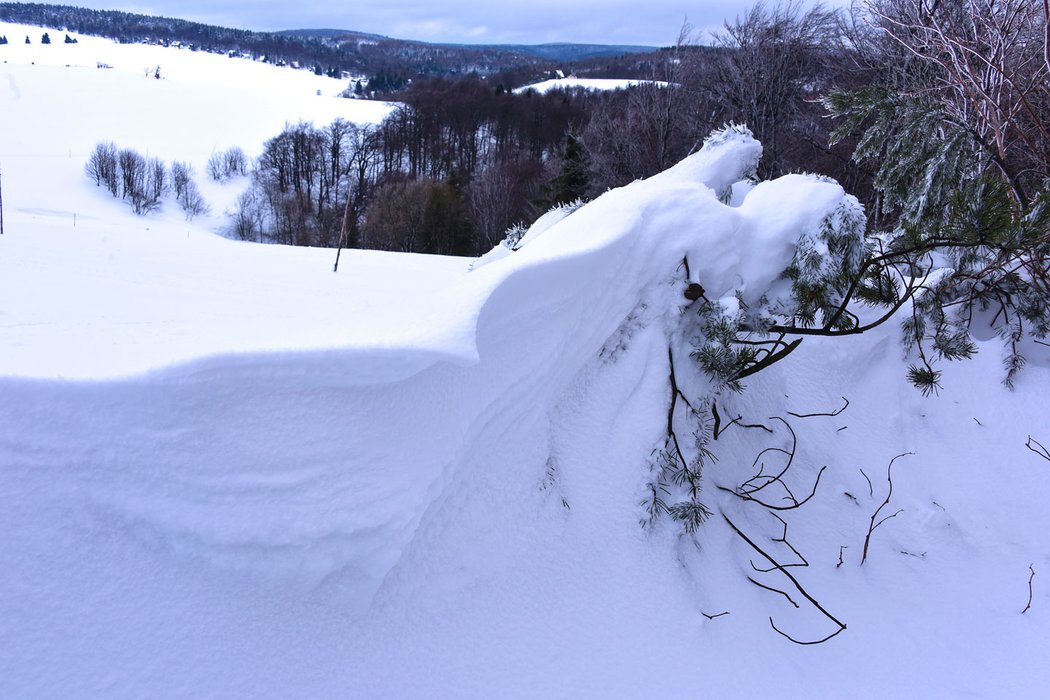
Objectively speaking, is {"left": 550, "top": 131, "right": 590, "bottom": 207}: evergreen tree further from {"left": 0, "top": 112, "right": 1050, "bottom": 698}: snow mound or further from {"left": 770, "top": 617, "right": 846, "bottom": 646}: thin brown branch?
{"left": 770, "top": 617, "right": 846, "bottom": 646}: thin brown branch

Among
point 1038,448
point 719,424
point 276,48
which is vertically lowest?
point 1038,448

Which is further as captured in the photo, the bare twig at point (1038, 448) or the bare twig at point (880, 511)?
the bare twig at point (1038, 448)

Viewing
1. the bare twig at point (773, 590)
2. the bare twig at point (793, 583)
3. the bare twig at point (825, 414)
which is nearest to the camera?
the bare twig at point (793, 583)

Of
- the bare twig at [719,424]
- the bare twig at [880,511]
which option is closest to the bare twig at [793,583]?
the bare twig at [719,424]

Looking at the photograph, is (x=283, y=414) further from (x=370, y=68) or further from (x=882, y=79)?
(x=370, y=68)

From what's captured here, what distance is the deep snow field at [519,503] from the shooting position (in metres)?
1.62

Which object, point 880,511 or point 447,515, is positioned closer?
point 447,515

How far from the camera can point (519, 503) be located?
236 centimetres

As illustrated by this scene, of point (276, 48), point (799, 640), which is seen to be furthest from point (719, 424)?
point (276, 48)

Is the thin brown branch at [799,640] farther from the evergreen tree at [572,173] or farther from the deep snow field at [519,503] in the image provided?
the evergreen tree at [572,173]

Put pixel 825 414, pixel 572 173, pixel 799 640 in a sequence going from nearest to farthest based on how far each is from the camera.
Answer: pixel 799 640, pixel 825 414, pixel 572 173

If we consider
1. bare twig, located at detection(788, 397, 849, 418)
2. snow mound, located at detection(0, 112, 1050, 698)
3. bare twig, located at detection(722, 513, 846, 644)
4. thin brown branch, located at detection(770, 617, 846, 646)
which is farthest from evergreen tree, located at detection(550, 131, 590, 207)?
thin brown branch, located at detection(770, 617, 846, 646)

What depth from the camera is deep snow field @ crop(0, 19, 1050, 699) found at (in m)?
1.62

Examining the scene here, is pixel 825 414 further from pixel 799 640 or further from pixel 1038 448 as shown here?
pixel 1038 448
